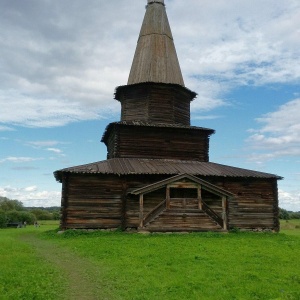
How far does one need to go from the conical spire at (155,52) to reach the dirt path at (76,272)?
14.7 m

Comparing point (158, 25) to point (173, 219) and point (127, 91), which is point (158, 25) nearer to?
point (127, 91)

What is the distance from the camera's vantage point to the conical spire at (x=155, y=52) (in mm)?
25734

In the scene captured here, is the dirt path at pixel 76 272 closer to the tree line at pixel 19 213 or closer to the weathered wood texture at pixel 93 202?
the weathered wood texture at pixel 93 202

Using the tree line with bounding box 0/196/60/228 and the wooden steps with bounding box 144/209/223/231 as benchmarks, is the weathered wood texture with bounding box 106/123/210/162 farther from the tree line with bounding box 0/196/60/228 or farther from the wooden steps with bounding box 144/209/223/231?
the tree line with bounding box 0/196/60/228

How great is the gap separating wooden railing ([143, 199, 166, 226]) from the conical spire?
9.03 m

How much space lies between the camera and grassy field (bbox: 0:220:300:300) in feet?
25.7

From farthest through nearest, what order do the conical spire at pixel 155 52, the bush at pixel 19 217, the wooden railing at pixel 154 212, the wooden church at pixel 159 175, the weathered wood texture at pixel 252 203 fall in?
the bush at pixel 19 217 < the conical spire at pixel 155 52 < the weathered wood texture at pixel 252 203 < the wooden church at pixel 159 175 < the wooden railing at pixel 154 212

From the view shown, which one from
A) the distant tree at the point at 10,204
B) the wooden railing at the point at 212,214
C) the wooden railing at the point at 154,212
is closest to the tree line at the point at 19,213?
the distant tree at the point at 10,204

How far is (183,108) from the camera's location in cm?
2606

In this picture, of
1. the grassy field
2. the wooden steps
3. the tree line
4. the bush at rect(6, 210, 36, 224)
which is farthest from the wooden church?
the bush at rect(6, 210, 36, 224)

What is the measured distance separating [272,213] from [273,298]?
17048 mm

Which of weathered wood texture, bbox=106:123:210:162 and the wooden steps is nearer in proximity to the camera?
the wooden steps

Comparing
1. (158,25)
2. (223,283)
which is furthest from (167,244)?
(158,25)

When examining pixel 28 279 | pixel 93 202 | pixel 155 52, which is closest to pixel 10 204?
pixel 155 52
